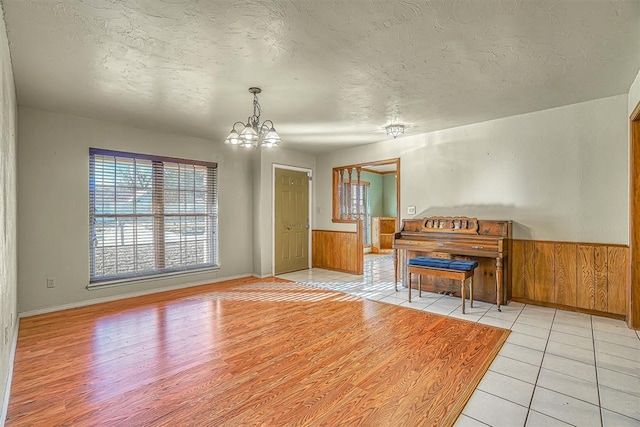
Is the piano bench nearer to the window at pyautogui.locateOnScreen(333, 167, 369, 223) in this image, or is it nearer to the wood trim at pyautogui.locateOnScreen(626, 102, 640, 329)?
the wood trim at pyautogui.locateOnScreen(626, 102, 640, 329)

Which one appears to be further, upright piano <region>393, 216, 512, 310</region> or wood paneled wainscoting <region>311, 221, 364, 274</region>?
wood paneled wainscoting <region>311, 221, 364, 274</region>

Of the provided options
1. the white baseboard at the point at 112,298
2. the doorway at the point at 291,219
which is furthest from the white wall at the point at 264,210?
the white baseboard at the point at 112,298

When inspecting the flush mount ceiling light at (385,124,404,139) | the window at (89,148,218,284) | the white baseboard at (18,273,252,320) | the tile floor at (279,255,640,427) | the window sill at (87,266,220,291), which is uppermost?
the flush mount ceiling light at (385,124,404,139)

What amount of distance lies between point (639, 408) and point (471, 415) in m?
1.02

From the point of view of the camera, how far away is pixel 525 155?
12.7ft

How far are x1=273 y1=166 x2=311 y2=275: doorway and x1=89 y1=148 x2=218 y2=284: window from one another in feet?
3.57

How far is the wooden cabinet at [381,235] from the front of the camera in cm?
888

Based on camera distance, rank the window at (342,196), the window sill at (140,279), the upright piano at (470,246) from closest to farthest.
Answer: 1. the upright piano at (470,246)
2. the window sill at (140,279)
3. the window at (342,196)

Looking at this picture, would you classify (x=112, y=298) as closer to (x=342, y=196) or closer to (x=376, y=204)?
(x=342, y=196)

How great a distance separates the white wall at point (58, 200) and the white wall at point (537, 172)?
406cm

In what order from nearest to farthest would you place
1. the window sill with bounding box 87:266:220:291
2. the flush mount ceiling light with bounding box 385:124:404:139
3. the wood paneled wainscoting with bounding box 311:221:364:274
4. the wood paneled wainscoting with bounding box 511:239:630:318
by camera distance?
1. the wood paneled wainscoting with bounding box 511:239:630:318
2. the window sill with bounding box 87:266:220:291
3. the flush mount ceiling light with bounding box 385:124:404:139
4. the wood paneled wainscoting with bounding box 311:221:364:274

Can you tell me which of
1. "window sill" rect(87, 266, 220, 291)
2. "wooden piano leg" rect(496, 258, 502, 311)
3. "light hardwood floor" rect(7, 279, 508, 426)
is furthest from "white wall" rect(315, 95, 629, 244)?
"window sill" rect(87, 266, 220, 291)

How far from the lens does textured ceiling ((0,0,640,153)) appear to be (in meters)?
1.89

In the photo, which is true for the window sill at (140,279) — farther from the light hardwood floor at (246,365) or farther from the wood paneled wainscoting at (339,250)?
the wood paneled wainscoting at (339,250)
